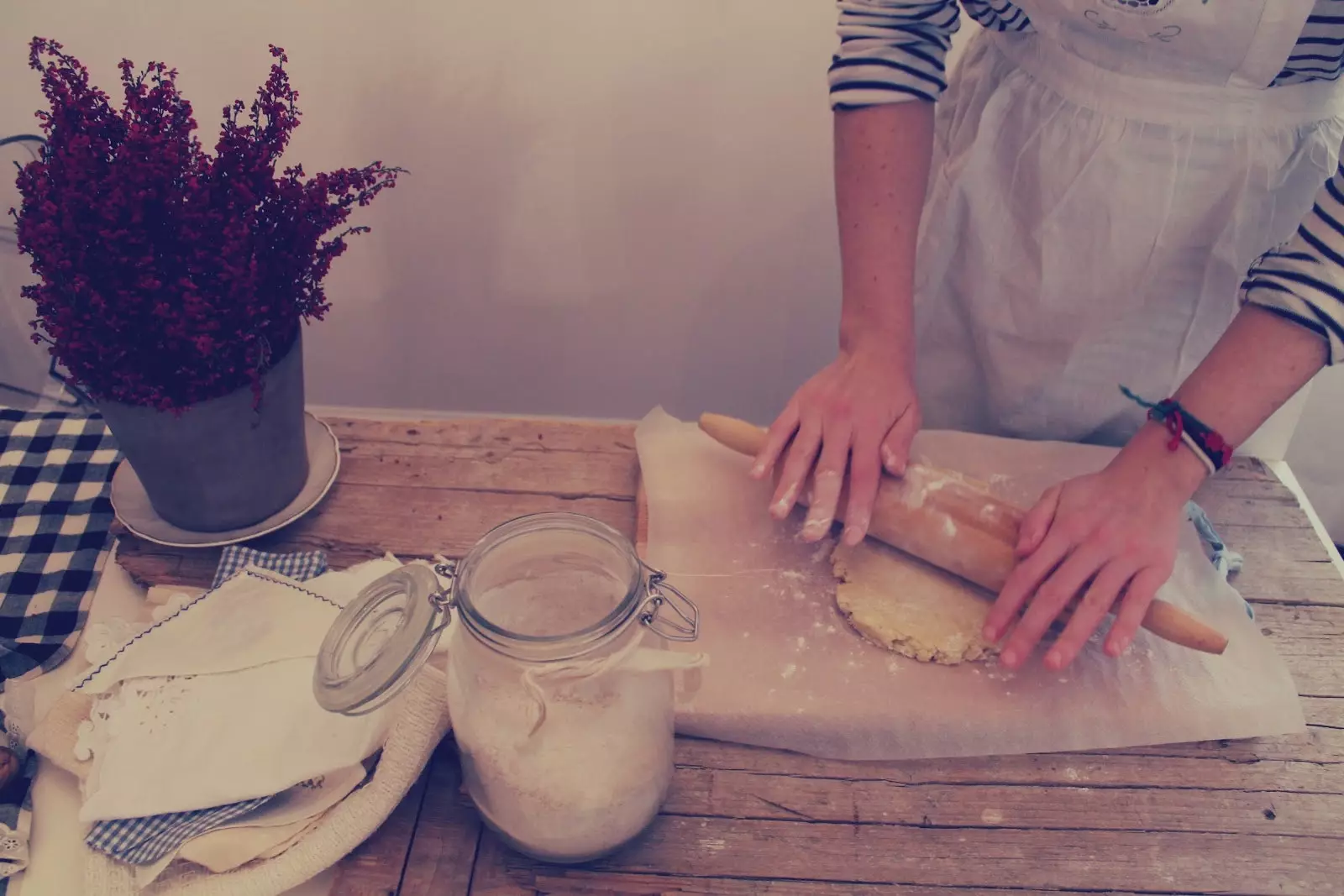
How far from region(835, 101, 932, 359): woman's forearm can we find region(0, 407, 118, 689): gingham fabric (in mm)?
866

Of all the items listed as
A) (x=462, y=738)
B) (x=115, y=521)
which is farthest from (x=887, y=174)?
(x=115, y=521)

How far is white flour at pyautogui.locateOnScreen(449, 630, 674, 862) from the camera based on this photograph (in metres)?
0.65

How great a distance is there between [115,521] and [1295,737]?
121 centimetres

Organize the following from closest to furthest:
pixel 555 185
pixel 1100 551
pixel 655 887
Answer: pixel 655 887 < pixel 1100 551 < pixel 555 185

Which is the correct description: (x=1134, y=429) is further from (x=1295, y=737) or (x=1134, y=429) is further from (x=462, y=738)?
(x=462, y=738)

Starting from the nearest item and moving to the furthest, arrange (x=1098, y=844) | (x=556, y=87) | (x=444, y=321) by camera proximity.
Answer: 1. (x=1098, y=844)
2. (x=556, y=87)
3. (x=444, y=321)

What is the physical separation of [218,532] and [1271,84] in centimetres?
118

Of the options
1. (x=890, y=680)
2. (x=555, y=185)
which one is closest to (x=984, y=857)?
(x=890, y=680)

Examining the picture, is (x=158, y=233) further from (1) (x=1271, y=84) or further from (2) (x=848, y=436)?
(1) (x=1271, y=84)

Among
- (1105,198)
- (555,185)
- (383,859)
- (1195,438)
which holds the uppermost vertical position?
(1105,198)

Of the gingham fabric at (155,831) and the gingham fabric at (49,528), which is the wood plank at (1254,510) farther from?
the gingham fabric at (49,528)

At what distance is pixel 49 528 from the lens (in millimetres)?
1005

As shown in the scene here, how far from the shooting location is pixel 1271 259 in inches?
32.9

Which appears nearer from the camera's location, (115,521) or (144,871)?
(144,871)
